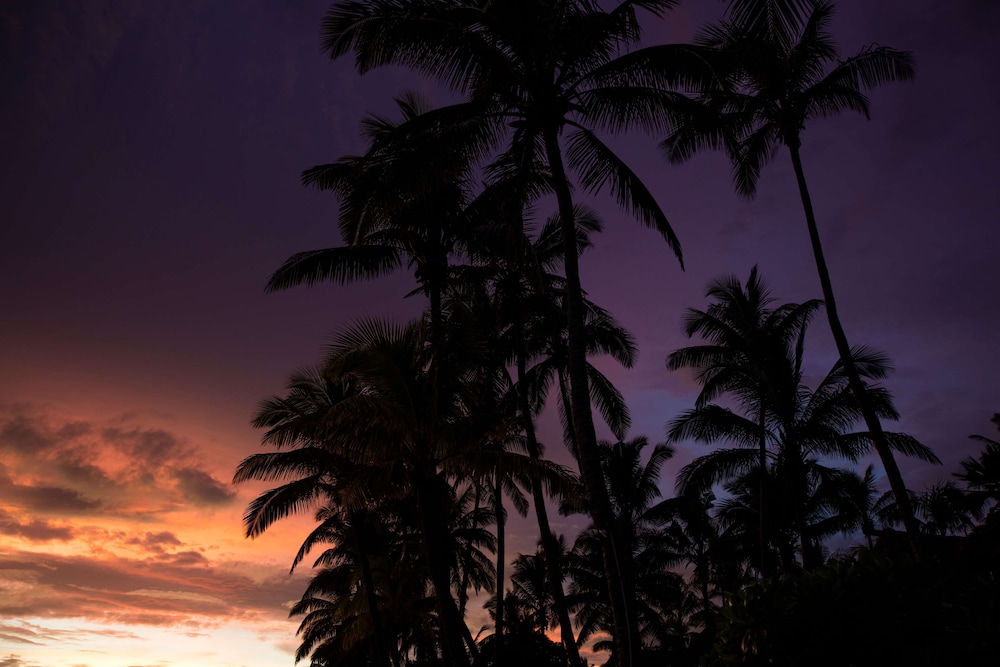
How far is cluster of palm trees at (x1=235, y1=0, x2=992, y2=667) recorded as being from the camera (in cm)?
1010

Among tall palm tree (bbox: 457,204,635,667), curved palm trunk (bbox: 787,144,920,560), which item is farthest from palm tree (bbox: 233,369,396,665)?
curved palm trunk (bbox: 787,144,920,560)

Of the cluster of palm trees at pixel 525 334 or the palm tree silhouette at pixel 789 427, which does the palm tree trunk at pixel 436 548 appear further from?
the palm tree silhouette at pixel 789 427

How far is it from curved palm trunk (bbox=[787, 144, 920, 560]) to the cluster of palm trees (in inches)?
1.8

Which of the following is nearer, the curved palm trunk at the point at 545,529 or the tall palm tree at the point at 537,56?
the tall palm tree at the point at 537,56

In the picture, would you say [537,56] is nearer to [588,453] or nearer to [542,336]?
[588,453]

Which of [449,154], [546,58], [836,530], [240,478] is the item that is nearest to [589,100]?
[546,58]

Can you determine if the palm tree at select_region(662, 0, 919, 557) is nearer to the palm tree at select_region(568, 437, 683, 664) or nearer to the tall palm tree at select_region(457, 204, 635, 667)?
the tall palm tree at select_region(457, 204, 635, 667)

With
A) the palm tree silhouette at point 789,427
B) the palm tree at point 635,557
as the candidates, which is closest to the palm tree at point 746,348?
the palm tree silhouette at point 789,427

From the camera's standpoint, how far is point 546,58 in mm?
10258

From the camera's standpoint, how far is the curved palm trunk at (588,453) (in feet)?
26.8

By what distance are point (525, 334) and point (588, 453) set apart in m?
11.5

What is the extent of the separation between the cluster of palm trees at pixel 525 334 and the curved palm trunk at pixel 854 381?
1.8 inches

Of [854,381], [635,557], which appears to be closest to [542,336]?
[854,381]

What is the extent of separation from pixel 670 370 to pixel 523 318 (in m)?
5.11
